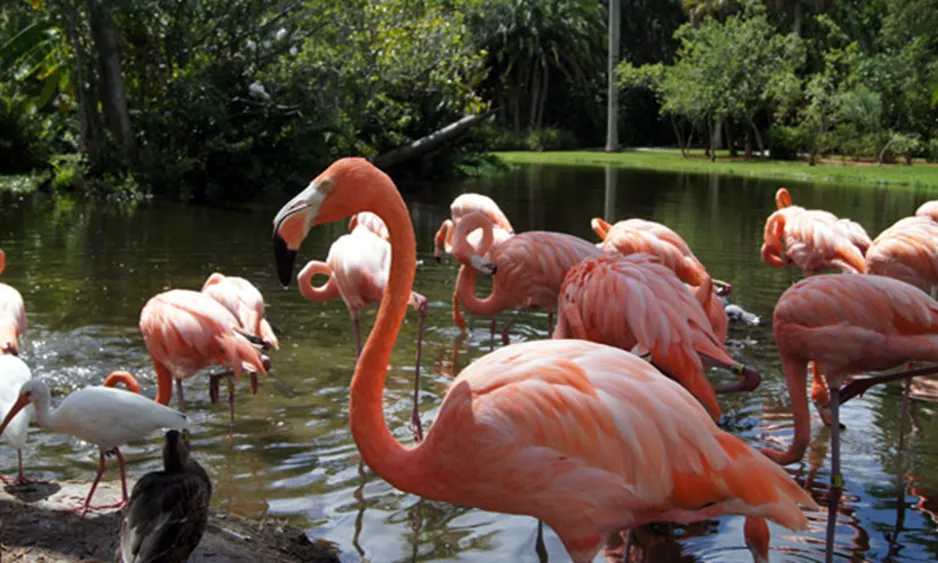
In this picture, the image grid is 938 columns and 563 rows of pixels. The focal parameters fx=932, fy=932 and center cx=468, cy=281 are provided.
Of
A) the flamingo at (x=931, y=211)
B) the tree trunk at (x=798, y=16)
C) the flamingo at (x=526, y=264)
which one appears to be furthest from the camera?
the tree trunk at (x=798, y=16)

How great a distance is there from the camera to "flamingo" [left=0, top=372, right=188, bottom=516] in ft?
12.9

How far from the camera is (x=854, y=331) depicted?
168 inches

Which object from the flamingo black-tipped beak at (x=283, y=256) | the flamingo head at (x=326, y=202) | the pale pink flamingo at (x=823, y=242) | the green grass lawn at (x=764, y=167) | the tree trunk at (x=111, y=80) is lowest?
the green grass lawn at (x=764, y=167)

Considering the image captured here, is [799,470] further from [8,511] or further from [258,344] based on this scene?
[8,511]

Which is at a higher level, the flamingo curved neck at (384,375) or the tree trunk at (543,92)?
the tree trunk at (543,92)

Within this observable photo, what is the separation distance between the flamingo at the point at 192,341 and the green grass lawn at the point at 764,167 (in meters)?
22.7

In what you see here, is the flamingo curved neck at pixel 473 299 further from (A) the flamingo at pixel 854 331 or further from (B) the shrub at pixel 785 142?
(B) the shrub at pixel 785 142

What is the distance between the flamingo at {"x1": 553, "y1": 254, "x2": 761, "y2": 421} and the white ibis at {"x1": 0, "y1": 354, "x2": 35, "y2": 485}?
8.08 ft

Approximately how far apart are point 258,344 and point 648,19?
154 ft

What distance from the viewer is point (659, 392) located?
2.89 m

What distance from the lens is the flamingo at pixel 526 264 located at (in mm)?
5852

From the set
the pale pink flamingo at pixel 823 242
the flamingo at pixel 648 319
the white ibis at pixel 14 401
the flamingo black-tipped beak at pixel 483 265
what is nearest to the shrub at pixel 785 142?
the pale pink flamingo at pixel 823 242

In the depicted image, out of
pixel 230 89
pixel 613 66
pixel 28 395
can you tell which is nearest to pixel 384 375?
pixel 28 395

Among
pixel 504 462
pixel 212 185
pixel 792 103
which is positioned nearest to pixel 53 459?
pixel 504 462
